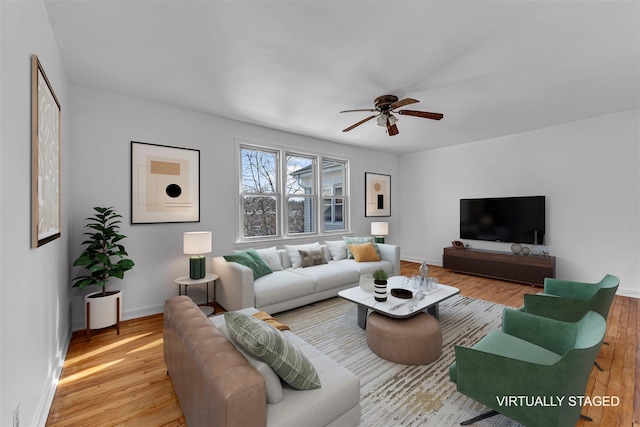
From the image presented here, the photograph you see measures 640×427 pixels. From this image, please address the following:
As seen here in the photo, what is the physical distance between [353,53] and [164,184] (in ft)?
9.12

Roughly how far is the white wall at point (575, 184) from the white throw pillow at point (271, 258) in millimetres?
4077

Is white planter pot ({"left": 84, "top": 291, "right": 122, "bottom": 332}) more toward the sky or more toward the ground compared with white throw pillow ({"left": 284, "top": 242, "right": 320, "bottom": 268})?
more toward the ground

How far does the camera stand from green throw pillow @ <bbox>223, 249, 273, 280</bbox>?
11.3ft

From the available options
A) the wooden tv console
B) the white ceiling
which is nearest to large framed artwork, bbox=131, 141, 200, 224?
the white ceiling

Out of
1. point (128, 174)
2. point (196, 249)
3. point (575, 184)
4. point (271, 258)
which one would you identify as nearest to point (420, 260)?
point (575, 184)

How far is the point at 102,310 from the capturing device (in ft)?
8.96

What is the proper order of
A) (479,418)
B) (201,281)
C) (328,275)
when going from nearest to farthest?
1. (479,418)
2. (201,281)
3. (328,275)

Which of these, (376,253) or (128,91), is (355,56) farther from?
(376,253)

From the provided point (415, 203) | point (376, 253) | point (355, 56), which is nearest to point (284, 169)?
point (376, 253)

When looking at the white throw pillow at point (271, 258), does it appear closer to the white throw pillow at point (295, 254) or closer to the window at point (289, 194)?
the white throw pillow at point (295, 254)

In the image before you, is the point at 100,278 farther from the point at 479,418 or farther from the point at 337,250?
the point at 479,418

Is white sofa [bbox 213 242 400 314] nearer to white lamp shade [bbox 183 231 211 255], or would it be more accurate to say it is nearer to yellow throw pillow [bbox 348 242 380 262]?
yellow throw pillow [bbox 348 242 380 262]

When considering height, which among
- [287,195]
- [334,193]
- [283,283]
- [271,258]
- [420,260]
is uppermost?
[334,193]

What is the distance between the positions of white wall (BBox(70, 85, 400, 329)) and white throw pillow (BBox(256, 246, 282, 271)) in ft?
1.90
